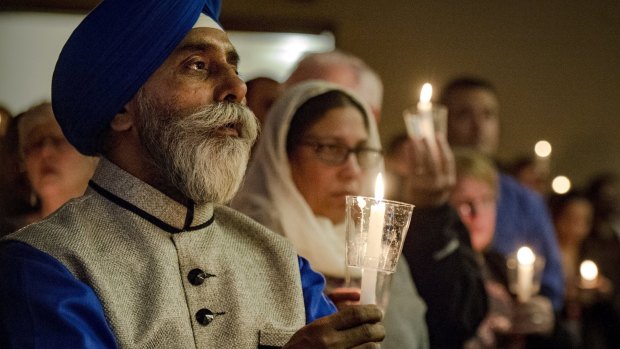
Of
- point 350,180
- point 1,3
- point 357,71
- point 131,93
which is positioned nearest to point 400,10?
point 1,3

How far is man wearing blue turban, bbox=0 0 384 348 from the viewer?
7.01 feet

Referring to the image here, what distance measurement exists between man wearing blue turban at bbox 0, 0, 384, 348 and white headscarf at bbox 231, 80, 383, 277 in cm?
82

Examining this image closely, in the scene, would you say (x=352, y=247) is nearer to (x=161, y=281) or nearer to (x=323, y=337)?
(x=323, y=337)

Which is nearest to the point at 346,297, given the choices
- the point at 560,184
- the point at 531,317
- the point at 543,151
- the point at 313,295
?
the point at 313,295

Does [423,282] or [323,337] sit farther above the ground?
[323,337]

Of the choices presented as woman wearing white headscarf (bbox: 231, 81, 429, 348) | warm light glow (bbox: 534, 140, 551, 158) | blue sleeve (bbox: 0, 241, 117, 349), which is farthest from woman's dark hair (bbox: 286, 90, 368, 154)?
warm light glow (bbox: 534, 140, 551, 158)

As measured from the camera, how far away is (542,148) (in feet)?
29.2

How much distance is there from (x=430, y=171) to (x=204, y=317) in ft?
5.90

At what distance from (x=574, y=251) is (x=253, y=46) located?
2.71 meters

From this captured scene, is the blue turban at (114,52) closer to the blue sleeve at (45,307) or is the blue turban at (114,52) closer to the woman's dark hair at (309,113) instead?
the blue sleeve at (45,307)

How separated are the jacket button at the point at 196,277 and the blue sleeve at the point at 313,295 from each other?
1.01 feet

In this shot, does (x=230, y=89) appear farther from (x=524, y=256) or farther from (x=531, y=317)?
(x=531, y=317)

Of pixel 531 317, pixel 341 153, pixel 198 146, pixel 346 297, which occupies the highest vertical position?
pixel 198 146

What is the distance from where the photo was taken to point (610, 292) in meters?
6.22
